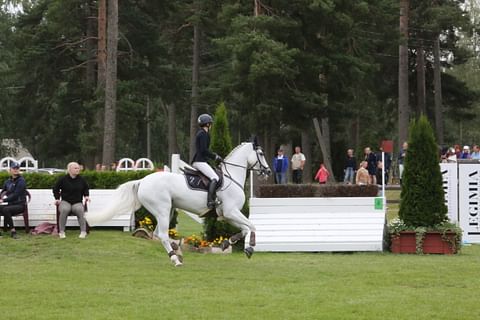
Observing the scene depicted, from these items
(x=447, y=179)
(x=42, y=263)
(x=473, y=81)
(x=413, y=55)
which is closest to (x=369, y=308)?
(x=42, y=263)

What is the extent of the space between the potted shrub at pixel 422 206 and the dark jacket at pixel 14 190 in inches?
294

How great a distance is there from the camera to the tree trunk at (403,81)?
130ft

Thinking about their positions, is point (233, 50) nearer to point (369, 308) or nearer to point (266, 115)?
point (266, 115)

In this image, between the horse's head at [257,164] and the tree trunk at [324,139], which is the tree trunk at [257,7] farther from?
the horse's head at [257,164]

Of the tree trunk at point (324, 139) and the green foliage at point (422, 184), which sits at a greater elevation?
the tree trunk at point (324, 139)

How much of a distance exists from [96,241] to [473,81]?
54953 millimetres

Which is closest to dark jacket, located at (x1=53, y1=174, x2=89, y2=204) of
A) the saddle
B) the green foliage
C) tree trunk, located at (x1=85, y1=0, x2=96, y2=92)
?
the saddle

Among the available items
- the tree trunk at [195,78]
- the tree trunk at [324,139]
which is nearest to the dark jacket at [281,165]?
the tree trunk at [324,139]

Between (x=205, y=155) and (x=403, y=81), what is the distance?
1100 inches

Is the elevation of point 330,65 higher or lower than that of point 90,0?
lower

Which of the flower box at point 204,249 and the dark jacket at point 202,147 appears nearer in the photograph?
the dark jacket at point 202,147

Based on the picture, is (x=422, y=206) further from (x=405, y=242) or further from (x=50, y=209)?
(x=50, y=209)

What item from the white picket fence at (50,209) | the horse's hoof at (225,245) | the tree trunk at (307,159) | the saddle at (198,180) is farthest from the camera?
the tree trunk at (307,159)

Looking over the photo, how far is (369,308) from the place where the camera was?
30.9ft
